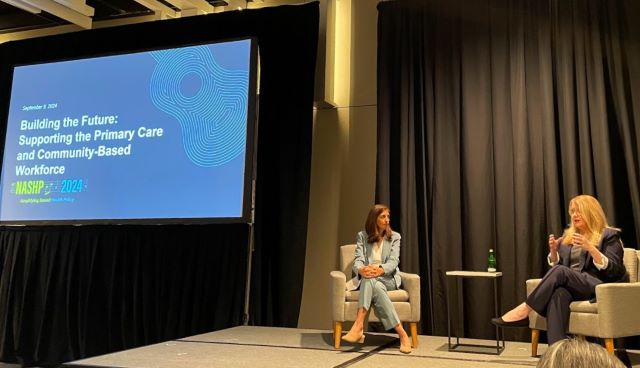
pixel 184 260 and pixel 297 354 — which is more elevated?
pixel 184 260

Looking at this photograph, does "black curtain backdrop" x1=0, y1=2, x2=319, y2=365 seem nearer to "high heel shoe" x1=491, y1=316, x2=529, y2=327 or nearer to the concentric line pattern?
the concentric line pattern

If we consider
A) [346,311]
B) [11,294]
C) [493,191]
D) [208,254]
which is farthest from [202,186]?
[11,294]

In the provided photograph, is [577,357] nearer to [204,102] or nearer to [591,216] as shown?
[591,216]

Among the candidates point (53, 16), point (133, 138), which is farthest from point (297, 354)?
point (53, 16)

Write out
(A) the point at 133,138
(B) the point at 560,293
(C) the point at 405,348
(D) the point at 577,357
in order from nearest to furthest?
(D) the point at 577,357, (B) the point at 560,293, (C) the point at 405,348, (A) the point at 133,138

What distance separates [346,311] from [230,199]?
1347mm

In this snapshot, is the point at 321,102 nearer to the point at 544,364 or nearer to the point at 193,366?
the point at 193,366

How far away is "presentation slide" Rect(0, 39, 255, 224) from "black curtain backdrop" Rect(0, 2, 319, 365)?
0.56m

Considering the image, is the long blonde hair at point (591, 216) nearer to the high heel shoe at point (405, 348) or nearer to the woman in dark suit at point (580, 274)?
the woman in dark suit at point (580, 274)

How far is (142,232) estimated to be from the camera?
5.35 metres

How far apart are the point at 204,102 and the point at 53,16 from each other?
275 centimetres

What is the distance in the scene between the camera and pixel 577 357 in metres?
0.70

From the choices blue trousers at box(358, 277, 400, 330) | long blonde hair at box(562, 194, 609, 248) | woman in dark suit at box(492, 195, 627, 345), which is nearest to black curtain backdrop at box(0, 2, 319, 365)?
blue trousers at box(358, 277, 400, 330)

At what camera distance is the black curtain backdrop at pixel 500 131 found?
412 centimetres
